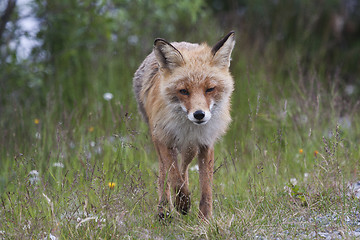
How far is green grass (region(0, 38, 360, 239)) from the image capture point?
3607mm

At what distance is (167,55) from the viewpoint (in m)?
4.29

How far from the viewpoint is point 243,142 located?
600 cm

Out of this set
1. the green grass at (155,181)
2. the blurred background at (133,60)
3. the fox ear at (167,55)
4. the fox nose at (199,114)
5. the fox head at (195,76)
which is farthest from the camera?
the blurred background at (133,60)

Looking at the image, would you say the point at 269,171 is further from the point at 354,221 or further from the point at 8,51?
the point at 8,51

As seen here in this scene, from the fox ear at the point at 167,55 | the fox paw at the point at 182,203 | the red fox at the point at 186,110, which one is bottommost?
the fox paw at the point at 182,203

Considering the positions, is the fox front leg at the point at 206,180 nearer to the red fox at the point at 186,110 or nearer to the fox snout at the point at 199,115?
the red fox at the point at 186,110

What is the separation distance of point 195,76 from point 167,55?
40 cm

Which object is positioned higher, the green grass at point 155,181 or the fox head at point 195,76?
the fox head at point 195,76

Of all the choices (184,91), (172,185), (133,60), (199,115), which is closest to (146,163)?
(172,185)

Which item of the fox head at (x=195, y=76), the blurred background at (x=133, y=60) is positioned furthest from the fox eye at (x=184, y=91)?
the blurred background at (x=133, y=60)

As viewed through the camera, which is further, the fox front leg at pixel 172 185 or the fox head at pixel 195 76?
the fox front leg at pixel 172 185

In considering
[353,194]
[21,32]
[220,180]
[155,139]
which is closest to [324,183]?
[353,194]

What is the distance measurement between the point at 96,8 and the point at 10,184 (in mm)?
3438

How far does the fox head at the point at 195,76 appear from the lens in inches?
158
